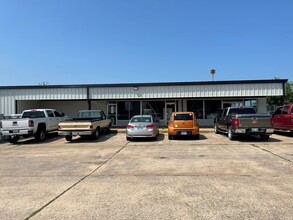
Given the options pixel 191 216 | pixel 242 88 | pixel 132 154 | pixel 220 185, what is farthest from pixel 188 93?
pixel 191 216

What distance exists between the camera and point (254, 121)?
13672 millimetres

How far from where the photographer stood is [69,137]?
1603 cm

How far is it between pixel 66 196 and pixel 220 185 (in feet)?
10.9

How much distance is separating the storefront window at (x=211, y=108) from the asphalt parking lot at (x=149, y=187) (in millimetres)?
14888

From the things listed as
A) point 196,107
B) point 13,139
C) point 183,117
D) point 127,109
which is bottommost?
Answer: point 13,139

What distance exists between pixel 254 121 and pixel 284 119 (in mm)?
3891

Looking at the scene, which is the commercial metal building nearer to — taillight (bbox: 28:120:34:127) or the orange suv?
the orange suv

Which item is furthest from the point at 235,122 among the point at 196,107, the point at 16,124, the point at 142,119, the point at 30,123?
the point at 16,124

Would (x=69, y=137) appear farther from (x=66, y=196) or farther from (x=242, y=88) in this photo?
(x=242, y=88)

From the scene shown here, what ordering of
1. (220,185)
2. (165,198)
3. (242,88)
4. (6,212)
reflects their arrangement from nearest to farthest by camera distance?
(6,212) → (165,198) → (220,185) → (242,88)

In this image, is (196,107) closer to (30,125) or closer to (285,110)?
(285,110)

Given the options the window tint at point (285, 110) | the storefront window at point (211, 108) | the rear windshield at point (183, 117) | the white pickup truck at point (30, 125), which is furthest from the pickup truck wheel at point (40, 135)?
the window tint at point (285, 110)

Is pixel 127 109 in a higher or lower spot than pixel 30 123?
higher

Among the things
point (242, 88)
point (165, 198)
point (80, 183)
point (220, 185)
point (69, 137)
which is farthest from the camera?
point (242, 88)
